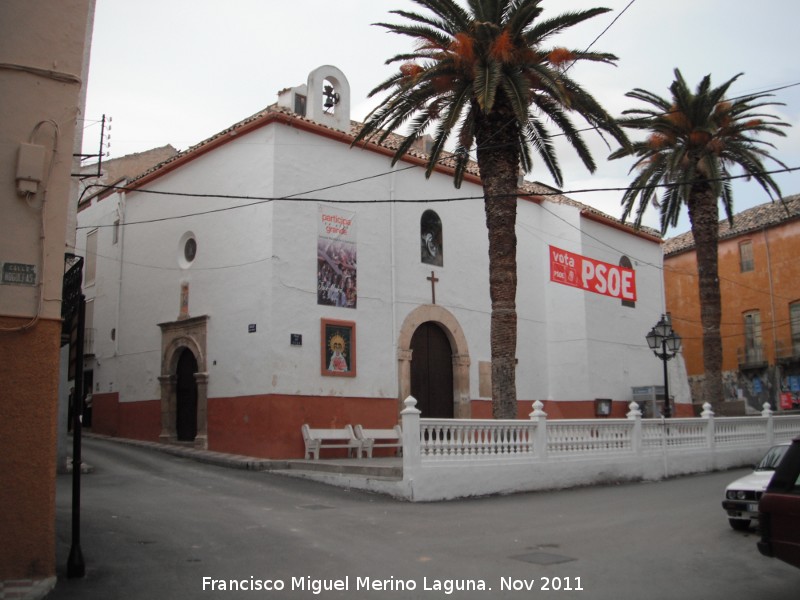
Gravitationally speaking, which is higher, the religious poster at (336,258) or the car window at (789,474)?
the religious poster at (336,258)

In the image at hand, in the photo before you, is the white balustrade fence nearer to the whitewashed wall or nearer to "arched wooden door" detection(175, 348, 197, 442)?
the whitewashed wall

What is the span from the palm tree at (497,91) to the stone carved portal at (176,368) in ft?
24.8

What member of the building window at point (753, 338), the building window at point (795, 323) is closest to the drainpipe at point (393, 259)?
the building window at point (795, 323)

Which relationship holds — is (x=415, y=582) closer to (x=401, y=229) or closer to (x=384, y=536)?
(x=384, y=536)

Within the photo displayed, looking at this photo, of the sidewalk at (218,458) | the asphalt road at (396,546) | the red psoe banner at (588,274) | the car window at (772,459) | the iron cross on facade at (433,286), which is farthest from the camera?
the red psoe banner at (588,274)

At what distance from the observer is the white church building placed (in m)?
18.1

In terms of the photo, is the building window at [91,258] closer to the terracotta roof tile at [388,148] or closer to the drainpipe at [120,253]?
the drainpipe at [120,253]

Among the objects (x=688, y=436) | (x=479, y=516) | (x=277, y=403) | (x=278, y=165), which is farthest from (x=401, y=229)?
(x=479, y=516)

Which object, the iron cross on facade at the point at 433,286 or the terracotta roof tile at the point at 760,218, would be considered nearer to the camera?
the iron cross on facade at the point at 433,286

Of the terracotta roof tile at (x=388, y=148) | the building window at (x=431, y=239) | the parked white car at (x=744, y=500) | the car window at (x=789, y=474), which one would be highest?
the terracotta roof tile at (x=388, y=148)

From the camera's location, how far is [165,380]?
20.5 meters

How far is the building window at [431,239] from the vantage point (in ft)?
70.6

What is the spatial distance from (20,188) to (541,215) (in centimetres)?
2073

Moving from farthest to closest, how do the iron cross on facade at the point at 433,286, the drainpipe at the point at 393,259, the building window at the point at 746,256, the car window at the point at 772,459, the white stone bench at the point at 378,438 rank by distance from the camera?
the building window at the point at 746,256 → the iron cross on facade at the point at 433,286 → the drainpipe at the point at 393,259 → the white stone bench at the point at 378,438 → the car window at the point at 772,459
